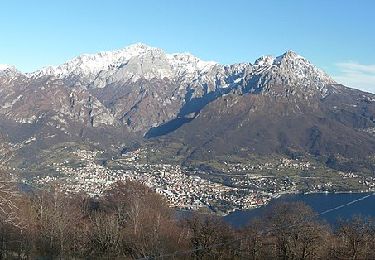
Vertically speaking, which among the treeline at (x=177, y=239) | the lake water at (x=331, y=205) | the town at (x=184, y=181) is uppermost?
the town at (x=184, y=181)

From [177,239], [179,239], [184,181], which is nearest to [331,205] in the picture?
[184,181]

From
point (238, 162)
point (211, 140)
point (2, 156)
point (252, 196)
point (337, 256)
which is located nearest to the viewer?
point (2, 156)

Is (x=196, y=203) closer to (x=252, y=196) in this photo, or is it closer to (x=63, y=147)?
(x=252, y=196)

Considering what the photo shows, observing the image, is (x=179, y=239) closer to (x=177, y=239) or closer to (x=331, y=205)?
(x=177, y=239)

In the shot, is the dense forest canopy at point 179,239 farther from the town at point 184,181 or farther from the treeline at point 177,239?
the town at point 184,181

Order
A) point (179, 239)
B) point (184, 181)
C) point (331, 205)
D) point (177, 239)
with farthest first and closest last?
point (184, 181) < point (331, 205) < point (177, 239) < point (179, 239)

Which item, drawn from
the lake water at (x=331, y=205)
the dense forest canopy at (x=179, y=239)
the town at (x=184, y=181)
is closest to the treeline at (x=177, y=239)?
the dense forest canopy at (x=179, y=239)

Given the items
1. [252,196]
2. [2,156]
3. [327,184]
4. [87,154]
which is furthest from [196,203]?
[87,154]

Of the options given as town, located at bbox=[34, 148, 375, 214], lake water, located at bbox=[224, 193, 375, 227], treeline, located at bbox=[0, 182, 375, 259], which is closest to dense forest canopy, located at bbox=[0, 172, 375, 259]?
treeline, located at bbox=[0, 182, 375, 259]
